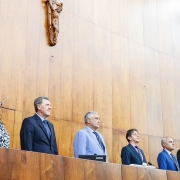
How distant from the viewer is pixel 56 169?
2463 mm

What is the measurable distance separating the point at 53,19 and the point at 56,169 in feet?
8.50

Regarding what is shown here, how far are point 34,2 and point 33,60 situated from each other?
0.71 meters

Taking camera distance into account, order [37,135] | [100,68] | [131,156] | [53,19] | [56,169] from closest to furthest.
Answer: [56,169], [37,135], [131,156], [53,19], [100,68]

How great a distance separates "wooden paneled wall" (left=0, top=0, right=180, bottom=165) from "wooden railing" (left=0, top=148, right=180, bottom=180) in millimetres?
1448

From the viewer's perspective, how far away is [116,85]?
537 centimetres

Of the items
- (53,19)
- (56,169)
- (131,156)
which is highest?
(53,19)

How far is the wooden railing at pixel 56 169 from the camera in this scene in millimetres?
2213

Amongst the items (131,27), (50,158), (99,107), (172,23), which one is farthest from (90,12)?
(50,158)

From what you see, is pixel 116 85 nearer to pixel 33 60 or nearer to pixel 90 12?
pixel 90 12

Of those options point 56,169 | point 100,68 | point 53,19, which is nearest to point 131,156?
point 100,68

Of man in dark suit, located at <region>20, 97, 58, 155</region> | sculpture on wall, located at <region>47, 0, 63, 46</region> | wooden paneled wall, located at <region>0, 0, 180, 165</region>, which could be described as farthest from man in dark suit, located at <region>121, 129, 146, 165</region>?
sculpture on wall, located at <region>47, 0, 63, 46</region>

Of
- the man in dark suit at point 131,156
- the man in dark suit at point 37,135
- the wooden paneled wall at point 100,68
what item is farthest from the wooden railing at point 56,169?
the wooden paneled wall at point 100,68

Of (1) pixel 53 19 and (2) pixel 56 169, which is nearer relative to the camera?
(2) pixel 56 169

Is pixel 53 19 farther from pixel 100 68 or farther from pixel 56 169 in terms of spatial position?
pixel 56 169
